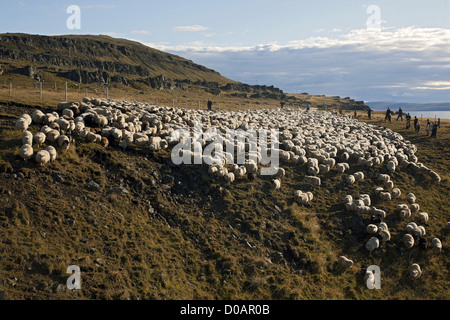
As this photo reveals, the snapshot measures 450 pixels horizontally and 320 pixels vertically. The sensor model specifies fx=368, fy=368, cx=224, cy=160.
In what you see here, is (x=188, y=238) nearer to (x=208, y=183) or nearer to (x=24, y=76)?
(x=208, y=183)

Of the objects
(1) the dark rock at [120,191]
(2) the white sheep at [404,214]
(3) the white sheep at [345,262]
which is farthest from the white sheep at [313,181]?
(1) the dark rock at [120,191]

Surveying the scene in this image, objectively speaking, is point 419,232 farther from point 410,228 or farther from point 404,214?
point 404,214

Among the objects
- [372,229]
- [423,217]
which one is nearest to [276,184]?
[372,229]

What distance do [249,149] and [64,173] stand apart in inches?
473

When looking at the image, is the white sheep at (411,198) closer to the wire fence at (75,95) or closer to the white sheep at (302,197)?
the white sheep at (302,197)

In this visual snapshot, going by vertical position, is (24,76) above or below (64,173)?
above

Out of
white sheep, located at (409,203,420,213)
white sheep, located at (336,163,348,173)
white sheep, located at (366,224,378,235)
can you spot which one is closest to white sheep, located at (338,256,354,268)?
white sheep, located at (366,224,378,235)

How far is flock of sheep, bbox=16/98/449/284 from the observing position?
1777 centimetres

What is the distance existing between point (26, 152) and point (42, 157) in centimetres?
61

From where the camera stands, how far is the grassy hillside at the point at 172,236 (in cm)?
1180

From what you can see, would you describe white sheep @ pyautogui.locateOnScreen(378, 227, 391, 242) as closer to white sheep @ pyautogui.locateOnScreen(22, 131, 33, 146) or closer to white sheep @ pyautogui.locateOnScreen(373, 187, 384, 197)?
white sheep @ pyautogui.locateOnScreen(373, 187, 384, 197)
